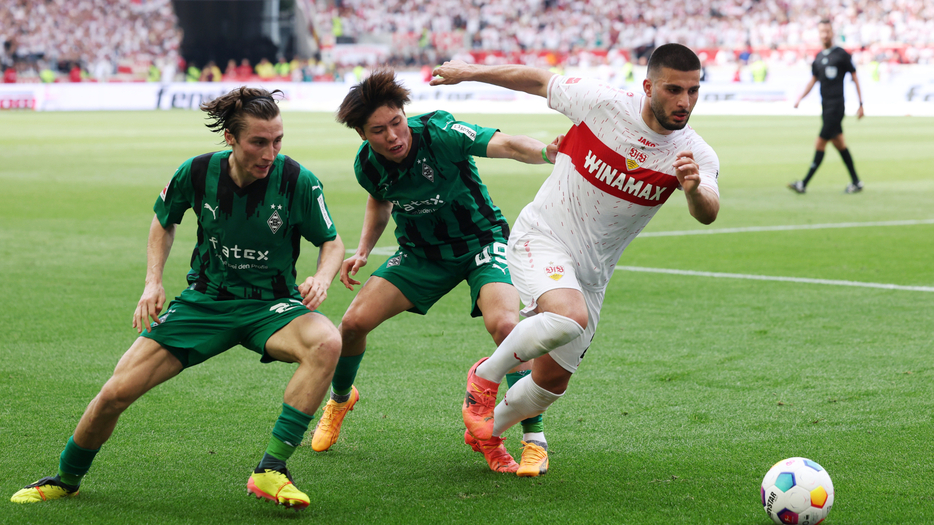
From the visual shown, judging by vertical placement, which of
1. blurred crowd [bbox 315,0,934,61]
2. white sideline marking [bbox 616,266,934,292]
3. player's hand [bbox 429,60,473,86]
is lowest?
blurred crowd [bbox 315,0,934,61]

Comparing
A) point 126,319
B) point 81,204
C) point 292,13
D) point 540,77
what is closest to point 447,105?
point 292,13

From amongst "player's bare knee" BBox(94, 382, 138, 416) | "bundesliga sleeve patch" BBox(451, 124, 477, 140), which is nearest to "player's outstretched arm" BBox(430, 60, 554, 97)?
"bundesliga sleeve patch" BBox(451, 124, 477, 140)

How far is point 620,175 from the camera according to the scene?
429cm

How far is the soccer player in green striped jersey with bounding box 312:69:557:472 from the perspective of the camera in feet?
15.6

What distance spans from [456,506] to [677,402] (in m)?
1.87

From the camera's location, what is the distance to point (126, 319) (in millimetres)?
7348

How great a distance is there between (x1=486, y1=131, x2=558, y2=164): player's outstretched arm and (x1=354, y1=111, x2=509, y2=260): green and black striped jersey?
0.07 m

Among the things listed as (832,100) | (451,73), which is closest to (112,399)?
(451,73)

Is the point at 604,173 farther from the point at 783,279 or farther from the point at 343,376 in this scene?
the point at 783,279

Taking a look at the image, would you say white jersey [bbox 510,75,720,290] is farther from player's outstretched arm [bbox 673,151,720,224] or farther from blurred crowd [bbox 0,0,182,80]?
blurred crowd [bbox 0,0,182,80]

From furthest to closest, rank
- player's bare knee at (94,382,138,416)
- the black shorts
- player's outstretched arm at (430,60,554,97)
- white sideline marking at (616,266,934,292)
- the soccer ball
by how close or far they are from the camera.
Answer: the black shorts < white sideline marking at (616,266,934,292) < player's outstretched arm at (430,60,554,97) < player's bare knee at (94,382,138,416) < the soccer ball

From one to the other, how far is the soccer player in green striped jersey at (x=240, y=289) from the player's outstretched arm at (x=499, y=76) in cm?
82

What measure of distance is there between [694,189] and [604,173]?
591 mm

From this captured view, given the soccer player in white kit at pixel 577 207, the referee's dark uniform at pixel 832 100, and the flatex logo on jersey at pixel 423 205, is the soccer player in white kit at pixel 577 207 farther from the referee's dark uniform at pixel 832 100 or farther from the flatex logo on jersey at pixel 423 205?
the referee's dark uniform at pixel 832 100
